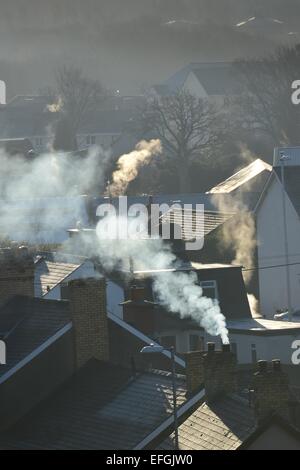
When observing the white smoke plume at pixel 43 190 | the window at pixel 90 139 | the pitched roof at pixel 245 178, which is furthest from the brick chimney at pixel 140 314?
the window at pixel 90 139

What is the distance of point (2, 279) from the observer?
34.8 m

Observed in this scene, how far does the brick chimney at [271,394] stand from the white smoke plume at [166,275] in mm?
14083

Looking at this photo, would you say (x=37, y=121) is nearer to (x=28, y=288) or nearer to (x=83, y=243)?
(x=83, y=243)

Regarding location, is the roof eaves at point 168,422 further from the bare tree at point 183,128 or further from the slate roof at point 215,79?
the slate roof at point 215,79

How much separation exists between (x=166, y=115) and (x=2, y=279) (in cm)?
5822

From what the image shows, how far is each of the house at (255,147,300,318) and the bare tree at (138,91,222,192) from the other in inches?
975

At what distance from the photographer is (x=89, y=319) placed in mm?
31734

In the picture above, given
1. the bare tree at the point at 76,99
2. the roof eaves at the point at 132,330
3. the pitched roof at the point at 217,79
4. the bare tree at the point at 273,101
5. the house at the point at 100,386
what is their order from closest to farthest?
the house at the point at 100,386 < the roof eaves at the point at 132,330 < the bare tree at the point at 273,101 < the pitched roof at the point at 217,79 < the bare tree at the point at 76,99

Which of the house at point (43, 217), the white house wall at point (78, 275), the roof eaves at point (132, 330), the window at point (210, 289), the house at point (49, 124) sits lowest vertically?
the roof eaves at point (132, 330)

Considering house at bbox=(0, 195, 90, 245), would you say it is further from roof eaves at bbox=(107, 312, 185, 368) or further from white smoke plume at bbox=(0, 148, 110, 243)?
roof eaves at bbox=(107, 312, 185, 368)

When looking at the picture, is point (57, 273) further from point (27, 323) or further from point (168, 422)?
point (168, 422)

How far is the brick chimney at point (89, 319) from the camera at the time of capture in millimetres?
31500

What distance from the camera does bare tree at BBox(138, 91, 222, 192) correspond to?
3465 inches
